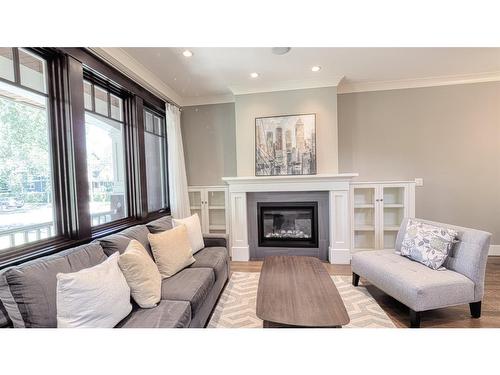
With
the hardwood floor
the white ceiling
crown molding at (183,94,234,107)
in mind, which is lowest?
the hardwood floor

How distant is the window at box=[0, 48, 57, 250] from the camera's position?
141 cm

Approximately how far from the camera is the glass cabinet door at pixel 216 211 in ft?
12.4

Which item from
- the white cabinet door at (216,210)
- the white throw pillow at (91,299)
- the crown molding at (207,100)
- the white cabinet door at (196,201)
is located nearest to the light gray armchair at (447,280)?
the white throw pillow at (91,299)

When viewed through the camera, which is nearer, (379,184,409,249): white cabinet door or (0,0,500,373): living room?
(0,0,500,373): living room

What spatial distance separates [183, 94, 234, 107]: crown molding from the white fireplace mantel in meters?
1.37

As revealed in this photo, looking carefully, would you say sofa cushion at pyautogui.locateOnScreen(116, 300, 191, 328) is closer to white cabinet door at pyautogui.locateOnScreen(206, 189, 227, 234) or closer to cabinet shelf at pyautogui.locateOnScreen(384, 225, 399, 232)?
white cabinet door at pyautogui.locateOnScreen(206, 189, 227, 234)

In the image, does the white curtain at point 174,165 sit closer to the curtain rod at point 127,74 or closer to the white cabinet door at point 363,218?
the curtain rod at point 127,74

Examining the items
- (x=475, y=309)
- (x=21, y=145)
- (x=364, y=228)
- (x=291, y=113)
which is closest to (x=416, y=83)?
(x=291, y=113)

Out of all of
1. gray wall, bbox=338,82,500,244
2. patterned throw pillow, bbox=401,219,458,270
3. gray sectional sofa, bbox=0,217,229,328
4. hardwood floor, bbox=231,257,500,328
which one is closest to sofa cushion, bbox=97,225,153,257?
gray sectional sofa, bbox=0,217,229,328

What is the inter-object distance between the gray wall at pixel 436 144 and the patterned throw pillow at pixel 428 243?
4.77 feet

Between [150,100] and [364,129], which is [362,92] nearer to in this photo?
[364,129]

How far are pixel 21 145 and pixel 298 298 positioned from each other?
6.94ft
